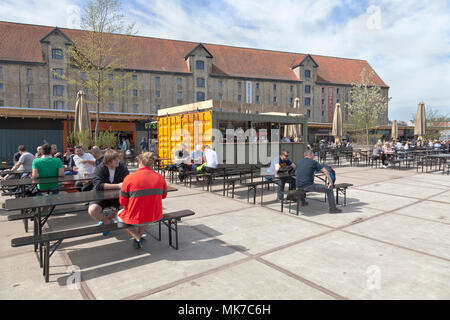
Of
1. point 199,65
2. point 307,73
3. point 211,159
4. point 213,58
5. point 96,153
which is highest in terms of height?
point 213,58

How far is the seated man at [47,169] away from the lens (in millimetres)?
5820

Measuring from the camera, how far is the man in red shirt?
3818 mm

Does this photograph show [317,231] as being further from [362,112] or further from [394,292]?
[362,112]

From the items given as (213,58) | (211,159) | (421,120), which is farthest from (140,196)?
(213,58)

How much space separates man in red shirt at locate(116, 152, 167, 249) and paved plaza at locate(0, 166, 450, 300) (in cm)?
55

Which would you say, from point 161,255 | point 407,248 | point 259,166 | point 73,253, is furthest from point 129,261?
point 259,166

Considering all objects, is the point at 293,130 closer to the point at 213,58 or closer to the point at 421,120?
the point at 421,120

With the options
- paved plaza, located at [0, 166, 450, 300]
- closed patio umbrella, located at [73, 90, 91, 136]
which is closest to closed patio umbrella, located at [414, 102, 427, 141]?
paved plaza, located at [0, 166, 450, 300]

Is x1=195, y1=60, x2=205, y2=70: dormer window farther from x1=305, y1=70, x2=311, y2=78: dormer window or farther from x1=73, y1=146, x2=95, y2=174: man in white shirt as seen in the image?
x1=73, y1=146, x2=95, y2=174: man in white shirt

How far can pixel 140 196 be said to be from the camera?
3848 mm

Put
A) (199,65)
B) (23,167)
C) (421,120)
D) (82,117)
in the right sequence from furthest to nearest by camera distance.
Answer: (199,65) → (421,120) → (82,117) → (23,167)

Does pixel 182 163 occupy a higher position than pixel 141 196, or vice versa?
pixel 182 163

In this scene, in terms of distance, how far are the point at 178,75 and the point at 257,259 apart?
45.7 m
